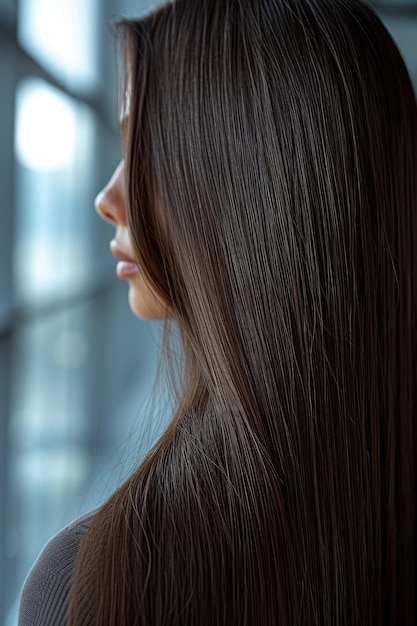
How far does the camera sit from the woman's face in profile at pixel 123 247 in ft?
3.50

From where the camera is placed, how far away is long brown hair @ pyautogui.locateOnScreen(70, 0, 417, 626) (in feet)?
2.49

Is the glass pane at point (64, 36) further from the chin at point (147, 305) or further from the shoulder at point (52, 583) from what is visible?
the shoulder at point (52, 583)

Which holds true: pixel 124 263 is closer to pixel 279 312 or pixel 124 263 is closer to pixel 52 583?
pixel 279 312

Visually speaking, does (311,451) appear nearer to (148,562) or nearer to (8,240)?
(148,562)

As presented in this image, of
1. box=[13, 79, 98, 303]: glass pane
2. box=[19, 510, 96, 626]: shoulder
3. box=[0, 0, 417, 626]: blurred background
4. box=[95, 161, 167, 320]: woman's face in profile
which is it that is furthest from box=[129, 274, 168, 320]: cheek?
box=[13, 79, 98, 303]: glass pane

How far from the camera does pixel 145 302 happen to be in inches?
43.6

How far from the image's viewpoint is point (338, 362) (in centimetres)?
85

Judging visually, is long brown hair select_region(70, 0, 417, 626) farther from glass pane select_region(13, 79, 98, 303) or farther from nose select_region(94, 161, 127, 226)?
glass pane select_region(13, 79, 98, 303)

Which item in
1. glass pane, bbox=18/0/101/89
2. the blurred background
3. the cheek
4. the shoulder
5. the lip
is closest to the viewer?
the shoulder

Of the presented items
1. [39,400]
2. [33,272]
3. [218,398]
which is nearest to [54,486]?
[39,400]

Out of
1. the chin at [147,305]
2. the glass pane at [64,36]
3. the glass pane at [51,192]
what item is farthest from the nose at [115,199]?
the glass pane at [64,36]

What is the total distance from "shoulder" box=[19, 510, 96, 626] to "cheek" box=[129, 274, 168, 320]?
32cm

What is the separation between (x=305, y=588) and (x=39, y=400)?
2.72 metres

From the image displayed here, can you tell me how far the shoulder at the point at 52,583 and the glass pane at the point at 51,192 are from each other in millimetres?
1671
